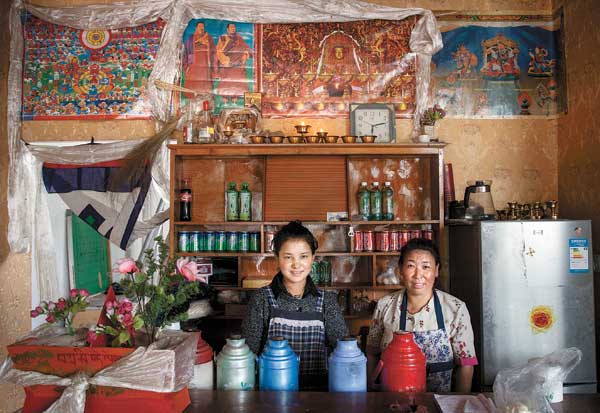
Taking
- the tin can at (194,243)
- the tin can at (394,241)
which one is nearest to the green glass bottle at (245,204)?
the tin can at (194,243)

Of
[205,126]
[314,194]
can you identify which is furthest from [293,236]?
[205,126]

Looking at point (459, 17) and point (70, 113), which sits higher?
point (459, 17)

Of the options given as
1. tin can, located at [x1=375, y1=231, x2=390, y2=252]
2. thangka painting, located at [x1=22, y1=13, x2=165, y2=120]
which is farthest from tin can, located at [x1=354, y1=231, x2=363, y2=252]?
thangka painting, located at [x1=22, y1=13, x2=165, y2=120]

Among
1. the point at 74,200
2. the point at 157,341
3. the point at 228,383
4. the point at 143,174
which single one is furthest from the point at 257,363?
the point at 74,200

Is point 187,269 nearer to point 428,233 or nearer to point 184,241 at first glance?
point 184,241

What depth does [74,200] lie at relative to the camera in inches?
158

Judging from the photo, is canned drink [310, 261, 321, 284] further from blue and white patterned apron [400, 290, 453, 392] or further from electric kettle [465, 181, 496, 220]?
blue and white patterned apron [400, 290, 453, 392]

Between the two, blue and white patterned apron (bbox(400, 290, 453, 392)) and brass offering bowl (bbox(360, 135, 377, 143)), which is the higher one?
brass offering bowl (bbox(360, 135, 377, 143))

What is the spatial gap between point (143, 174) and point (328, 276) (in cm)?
170

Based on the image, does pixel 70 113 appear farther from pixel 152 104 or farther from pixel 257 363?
pixel 257 363

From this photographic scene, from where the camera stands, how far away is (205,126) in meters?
3.82

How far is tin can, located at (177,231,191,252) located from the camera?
3.76 meters

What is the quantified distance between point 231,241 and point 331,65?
1636mm

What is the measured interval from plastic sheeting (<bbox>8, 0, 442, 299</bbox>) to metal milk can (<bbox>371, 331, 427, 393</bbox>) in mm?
2597
